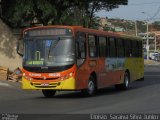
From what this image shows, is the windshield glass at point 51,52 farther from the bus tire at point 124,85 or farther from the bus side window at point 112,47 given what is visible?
the bus tire at point 124,85

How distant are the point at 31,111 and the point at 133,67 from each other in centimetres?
1444

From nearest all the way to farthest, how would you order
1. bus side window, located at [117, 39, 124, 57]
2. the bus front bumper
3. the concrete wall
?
1. the bus front bumper
2. bus side window, located at [117, 39, 124, 57]
3. the concrete wall

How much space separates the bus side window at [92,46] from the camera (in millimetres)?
23195

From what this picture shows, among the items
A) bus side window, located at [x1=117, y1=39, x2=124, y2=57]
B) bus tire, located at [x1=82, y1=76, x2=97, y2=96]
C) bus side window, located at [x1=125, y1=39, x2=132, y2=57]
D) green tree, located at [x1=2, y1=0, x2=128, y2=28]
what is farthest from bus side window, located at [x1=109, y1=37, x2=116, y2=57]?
green tree, located at [x1=2, y1=0, x2=128, y2=28]

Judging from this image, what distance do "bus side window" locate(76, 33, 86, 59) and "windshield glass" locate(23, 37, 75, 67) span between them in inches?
13.0

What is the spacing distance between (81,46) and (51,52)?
1.34m

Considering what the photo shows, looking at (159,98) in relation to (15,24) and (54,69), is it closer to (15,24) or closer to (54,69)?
(54,69)

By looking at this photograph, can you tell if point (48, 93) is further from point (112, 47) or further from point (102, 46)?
point (112, 47)

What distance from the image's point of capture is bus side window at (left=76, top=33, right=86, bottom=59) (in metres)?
22.0

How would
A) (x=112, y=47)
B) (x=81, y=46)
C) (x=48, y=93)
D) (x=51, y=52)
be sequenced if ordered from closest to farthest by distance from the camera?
(x=51, y=52)
(x=81, y=46)
(x=48, y=93)
(x=112, y=47)

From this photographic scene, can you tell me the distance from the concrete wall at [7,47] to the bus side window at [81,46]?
10.9 m

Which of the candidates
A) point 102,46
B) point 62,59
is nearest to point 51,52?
point 62,59

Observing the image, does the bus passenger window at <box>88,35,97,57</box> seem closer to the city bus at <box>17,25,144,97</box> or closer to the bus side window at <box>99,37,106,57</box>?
the city bus at <box>17,25,144,97</box>

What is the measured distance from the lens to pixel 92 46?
23391mm
